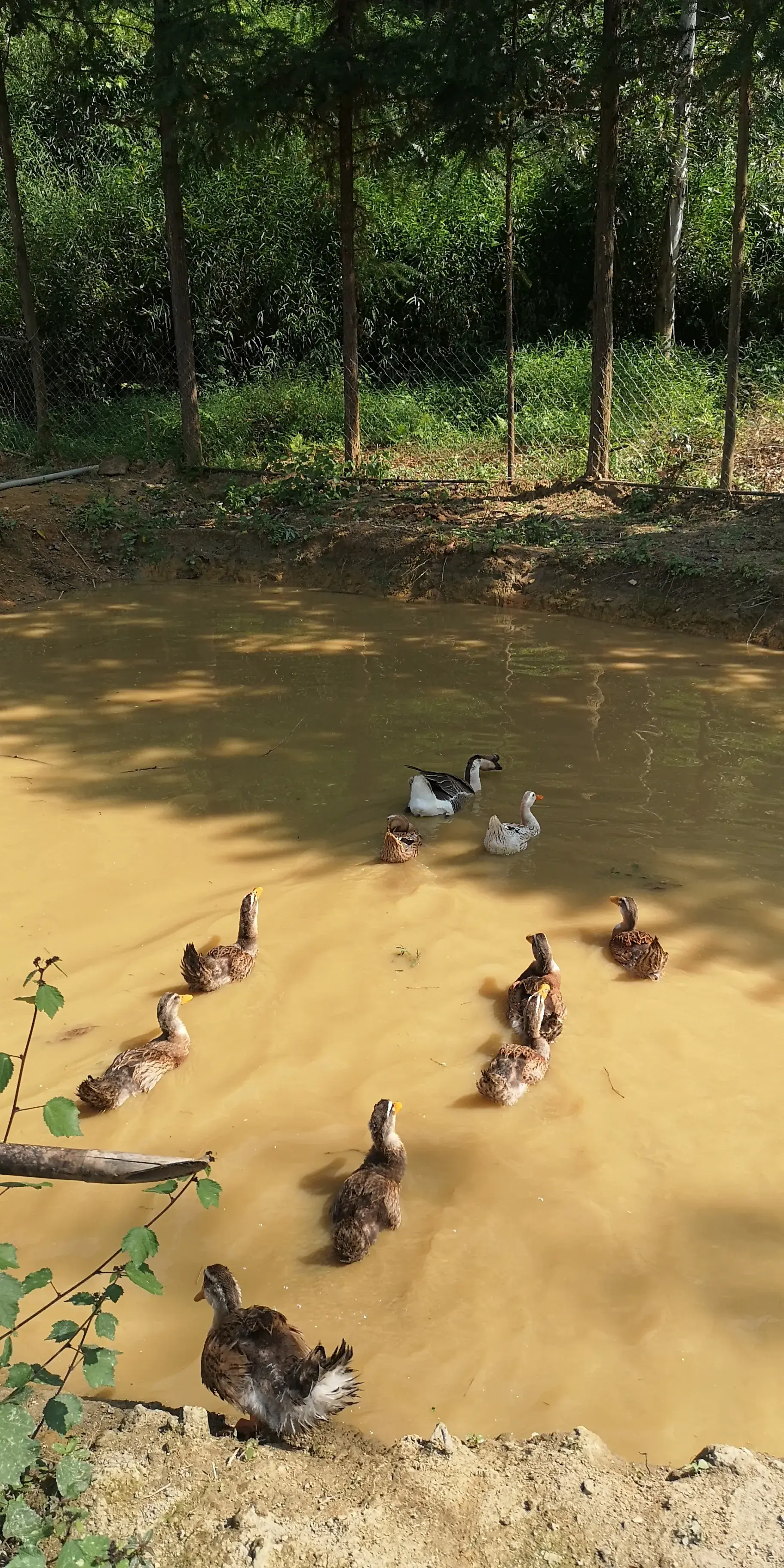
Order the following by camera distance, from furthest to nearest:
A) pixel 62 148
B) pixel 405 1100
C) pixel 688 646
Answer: pixel 62 148 < pixel 688 646 < pixel 405 1100

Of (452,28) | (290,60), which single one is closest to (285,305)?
(290,60)

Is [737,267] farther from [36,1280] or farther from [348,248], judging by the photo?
[36,1280]

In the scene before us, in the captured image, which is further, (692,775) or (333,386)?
(333,386)

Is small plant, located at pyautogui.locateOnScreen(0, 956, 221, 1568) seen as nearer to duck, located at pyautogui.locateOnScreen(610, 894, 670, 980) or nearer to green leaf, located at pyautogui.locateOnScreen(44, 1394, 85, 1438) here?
green leaf, located at pyautogui.locateOnScreen(44, 1394, 85, 1438)

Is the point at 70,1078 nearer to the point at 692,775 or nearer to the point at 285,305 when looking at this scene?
the point at 692,775

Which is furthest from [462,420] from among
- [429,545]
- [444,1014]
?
[444,1014]

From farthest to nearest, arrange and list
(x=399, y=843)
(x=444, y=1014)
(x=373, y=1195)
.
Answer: (x=399, y=843) < (x=444, y=1014) < (x=373, y=1195)

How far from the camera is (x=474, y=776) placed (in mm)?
7867

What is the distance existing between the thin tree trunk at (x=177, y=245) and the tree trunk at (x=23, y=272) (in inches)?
85.9

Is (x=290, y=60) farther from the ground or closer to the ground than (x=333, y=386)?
farther from the ground

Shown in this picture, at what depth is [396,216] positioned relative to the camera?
66.1 ft

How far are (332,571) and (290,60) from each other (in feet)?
19.4

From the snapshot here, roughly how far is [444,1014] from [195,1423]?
8.90 ft

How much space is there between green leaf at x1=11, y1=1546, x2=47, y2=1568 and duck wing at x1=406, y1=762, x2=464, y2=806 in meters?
5.41
